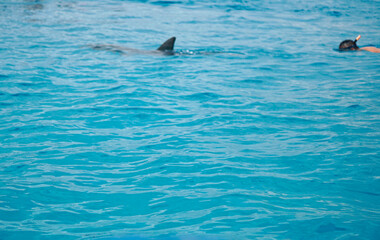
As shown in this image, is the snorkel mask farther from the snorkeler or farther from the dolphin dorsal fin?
the dolphin dorsal fin

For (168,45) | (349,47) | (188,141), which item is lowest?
(188,141)

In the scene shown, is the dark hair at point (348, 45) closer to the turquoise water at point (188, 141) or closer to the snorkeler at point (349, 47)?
the snorkeler at point (349, 47)

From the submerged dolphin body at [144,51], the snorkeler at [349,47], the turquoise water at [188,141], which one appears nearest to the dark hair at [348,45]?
the snorkeler at [349,47]

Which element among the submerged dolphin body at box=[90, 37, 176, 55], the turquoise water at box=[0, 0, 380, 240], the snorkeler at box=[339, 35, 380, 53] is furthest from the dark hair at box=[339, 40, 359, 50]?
the submerged dolphin body at box=[90, 37, 176, 55]

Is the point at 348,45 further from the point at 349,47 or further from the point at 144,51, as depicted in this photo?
the point at 144,51

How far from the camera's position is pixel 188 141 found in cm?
596

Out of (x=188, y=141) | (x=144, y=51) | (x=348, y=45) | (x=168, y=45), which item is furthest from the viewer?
(x=348, y=45)

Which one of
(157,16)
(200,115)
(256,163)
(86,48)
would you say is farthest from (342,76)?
(157,16)

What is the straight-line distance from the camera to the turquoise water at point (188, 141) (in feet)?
13.5

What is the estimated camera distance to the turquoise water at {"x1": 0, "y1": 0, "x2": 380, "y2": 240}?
13.5 feet

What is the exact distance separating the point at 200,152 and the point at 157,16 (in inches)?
566

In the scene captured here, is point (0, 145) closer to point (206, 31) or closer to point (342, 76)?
point (342, 76)

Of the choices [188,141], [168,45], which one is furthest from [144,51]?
[188,141]

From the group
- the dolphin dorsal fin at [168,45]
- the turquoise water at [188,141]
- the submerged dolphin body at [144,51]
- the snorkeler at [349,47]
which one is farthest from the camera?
the snorkeler at [349,47]
